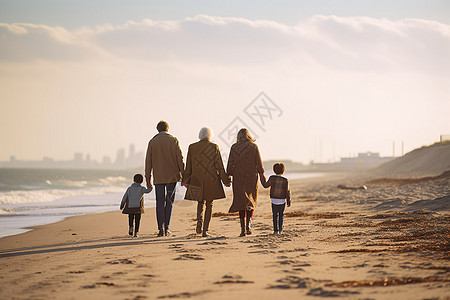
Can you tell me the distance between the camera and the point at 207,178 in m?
8.01

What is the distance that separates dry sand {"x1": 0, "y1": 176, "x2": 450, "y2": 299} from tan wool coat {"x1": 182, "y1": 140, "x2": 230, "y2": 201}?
0.72 m

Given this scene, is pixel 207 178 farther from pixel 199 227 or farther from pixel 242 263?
pixel 242 263

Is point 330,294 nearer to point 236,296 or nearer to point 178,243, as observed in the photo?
point 236,296

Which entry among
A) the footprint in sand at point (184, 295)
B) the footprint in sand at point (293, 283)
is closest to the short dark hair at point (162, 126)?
the footprint in sand at point (293, 283)

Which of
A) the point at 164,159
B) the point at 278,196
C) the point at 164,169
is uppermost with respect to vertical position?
the point at 164,159

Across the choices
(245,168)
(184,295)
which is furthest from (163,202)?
(184,295)

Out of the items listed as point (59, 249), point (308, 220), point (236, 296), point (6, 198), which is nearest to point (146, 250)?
point (59, 249)

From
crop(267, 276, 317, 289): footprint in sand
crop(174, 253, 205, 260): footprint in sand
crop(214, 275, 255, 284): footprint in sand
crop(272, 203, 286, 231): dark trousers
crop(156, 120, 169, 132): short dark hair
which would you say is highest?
crop(156, 120, 169, 132): short dark hair

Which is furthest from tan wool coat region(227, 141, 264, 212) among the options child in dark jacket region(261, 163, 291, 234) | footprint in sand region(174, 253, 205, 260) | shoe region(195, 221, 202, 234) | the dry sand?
footprint in sand region(174, 253, 205, 260)

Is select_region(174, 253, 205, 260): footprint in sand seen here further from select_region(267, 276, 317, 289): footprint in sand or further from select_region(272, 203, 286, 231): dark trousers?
select_region(272, 203, 286, 231): dark trousers

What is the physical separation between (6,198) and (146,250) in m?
16.4

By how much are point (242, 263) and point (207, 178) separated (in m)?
2.95

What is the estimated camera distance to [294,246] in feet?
20.7

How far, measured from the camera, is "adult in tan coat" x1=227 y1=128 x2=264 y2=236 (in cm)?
795
